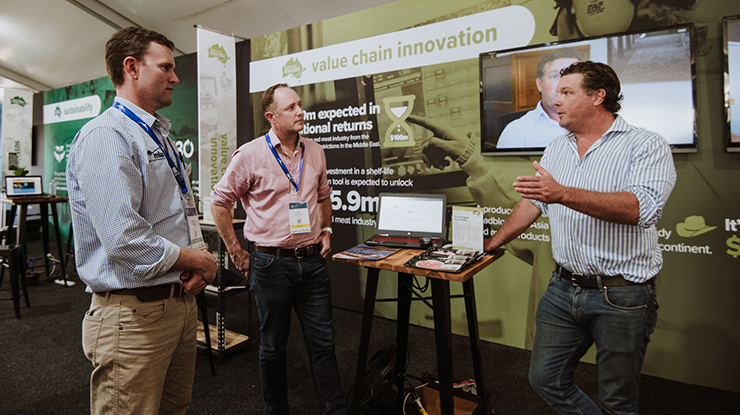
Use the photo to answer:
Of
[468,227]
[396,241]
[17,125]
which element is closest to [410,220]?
[396,241]

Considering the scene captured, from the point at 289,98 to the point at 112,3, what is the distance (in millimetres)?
5037

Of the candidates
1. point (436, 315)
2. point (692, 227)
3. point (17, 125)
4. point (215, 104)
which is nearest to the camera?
point (436, 315)

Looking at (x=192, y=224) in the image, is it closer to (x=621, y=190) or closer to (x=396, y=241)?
(x=396, y=241)

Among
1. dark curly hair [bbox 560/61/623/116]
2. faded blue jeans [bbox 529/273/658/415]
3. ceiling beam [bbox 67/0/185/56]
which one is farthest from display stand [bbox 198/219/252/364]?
ceiling beam [bbox 67/0/185/56]

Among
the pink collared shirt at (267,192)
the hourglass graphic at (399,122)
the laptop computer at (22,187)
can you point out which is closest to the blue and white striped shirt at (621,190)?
the pink collared shirt at (267,192)

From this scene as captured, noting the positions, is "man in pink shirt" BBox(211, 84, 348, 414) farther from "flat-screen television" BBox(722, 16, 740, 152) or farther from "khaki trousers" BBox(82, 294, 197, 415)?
"flat-screen television" BBox(722, 16, 740, 152)

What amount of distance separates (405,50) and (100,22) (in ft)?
16.5

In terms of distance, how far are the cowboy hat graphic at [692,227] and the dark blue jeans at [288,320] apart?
2.16 m

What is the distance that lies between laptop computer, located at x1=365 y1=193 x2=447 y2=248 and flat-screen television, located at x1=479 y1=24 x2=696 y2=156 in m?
0.94

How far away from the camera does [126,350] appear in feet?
3.66

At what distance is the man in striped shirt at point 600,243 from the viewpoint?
4.29 ft

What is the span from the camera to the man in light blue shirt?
1047 mm

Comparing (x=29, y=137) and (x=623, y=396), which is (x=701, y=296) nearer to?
(x=623, y=396)

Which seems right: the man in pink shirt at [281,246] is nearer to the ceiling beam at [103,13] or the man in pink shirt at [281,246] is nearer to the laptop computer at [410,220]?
the laptop computer at [410,220]
